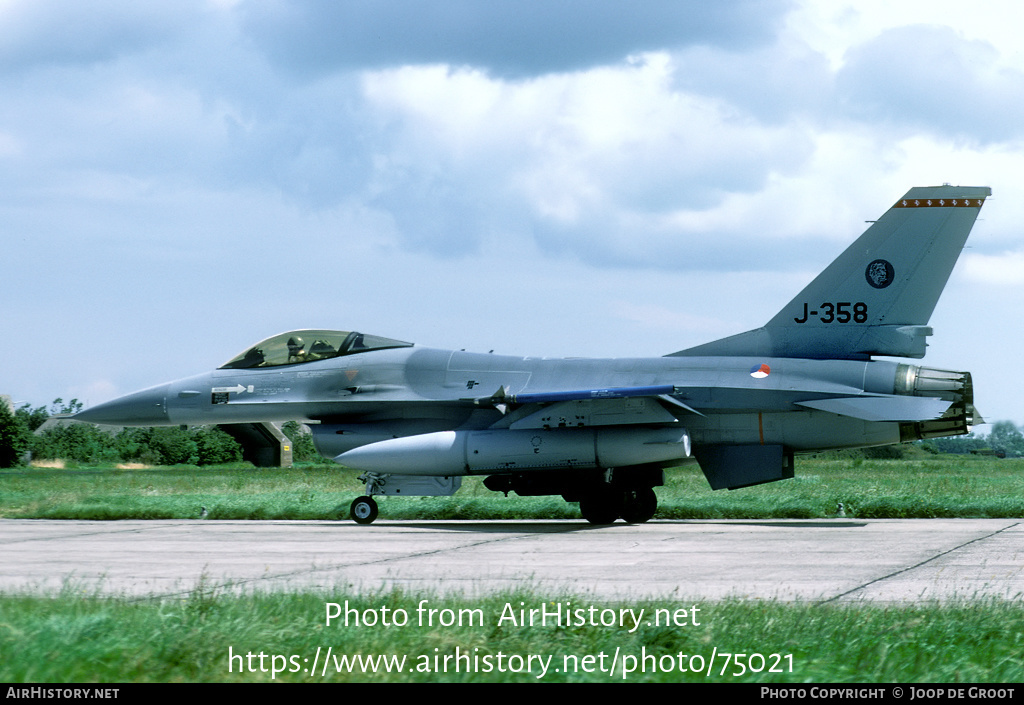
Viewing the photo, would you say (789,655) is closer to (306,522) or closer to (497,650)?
(497,650)

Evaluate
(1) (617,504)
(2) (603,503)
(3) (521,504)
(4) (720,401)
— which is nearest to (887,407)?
(4) (720,401)

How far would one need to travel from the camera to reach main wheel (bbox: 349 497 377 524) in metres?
17.4

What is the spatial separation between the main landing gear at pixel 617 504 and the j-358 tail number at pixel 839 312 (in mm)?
3768

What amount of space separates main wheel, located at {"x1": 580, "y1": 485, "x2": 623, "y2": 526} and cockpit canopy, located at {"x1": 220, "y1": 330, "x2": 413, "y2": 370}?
4.03m

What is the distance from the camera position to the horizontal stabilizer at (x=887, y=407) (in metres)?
15.5

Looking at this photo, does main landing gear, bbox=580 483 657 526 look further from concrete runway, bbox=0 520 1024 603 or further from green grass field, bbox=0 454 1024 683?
green grass field, bbox=0 454 1024 683

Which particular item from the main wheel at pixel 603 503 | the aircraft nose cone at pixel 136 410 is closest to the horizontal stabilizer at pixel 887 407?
the main wheel at pixel 603 503

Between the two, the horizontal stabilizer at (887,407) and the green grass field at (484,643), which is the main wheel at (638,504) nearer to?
the horizontal stabilizer at (887,407)

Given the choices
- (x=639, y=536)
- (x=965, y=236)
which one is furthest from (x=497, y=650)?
(x=965, y=236)

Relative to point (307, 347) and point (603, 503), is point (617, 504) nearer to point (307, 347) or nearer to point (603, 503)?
point (603, 503)

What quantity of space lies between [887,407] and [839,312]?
1.82 metres

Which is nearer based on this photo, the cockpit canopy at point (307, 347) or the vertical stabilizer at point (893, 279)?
the vertical stabilizer at point (893, 279)

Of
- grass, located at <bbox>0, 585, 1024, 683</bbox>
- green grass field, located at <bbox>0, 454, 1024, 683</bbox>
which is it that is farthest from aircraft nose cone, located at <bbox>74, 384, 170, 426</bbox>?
grass, located at <bbox>0, 585, 1024, 683</bbox>

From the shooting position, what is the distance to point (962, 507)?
1844 cm
